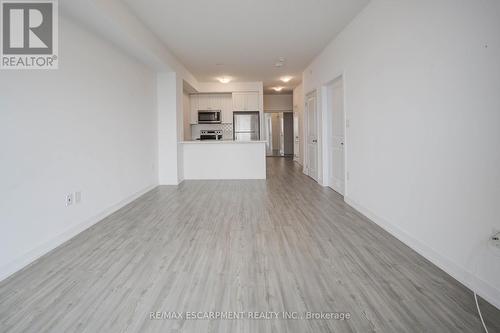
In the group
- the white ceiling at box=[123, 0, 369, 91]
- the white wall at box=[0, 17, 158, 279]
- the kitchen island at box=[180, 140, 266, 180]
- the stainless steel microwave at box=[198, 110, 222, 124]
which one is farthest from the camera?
the stainless steel microwave at box=[198, 110, 222, 124]

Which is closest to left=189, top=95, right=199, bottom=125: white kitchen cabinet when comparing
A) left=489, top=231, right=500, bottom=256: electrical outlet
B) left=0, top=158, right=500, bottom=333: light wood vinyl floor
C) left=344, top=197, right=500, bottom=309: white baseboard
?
left=0, top=158, right=500, bottom=333: light wood vinyl floor

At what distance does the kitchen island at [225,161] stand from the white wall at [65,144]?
204 cm

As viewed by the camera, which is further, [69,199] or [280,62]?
[280,62]

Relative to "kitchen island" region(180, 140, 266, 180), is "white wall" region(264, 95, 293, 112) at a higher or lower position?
higher

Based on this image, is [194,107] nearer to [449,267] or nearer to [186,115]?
[186,115]

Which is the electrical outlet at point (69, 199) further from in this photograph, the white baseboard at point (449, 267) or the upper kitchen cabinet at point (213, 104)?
the upper kitchen cabinet at point (213, 104)

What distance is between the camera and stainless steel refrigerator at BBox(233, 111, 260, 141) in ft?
28.8

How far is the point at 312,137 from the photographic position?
21.2ft

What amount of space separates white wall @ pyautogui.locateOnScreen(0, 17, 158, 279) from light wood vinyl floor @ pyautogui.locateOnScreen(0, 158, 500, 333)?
26 centimetres

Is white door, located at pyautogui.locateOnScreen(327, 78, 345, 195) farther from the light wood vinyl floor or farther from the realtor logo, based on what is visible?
the realtor logo

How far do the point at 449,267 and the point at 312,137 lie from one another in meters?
4.65

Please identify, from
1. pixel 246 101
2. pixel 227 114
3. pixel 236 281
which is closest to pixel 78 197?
pixel 236 281

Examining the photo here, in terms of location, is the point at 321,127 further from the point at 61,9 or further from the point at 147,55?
the point at 61,9

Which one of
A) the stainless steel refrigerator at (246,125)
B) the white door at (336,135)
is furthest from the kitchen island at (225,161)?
the stainless steel refrigerator at (246,125)
